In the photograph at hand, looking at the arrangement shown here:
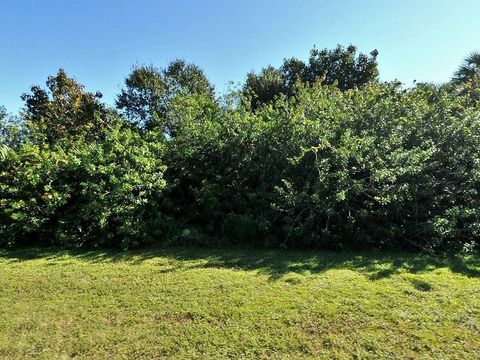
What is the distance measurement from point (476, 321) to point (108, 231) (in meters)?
5.58

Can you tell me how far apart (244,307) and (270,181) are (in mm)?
3387

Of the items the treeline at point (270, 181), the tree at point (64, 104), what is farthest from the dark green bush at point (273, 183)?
the tree at point (64, 104)

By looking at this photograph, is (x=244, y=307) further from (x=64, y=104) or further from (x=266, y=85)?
(x=266, y=85)

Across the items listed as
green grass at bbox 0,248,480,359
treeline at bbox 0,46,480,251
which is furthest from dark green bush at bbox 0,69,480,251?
green grass at bbox 0,248,480,359

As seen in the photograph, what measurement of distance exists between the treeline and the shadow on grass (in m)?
0.34

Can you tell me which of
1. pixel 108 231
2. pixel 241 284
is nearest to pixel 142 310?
pixel 241 284

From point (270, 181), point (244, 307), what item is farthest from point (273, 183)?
point (244, 307)

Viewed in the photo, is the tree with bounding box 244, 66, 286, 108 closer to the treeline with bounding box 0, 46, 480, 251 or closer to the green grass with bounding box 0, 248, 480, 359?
the treeline with bounding box 0, 46, 480, 251

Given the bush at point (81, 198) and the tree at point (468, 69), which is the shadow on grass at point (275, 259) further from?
the tree at point (468, 69)

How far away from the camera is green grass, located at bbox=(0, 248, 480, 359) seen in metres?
3.03

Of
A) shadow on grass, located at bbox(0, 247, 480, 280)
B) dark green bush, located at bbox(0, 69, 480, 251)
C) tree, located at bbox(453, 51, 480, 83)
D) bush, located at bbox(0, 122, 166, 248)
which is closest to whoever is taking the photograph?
shadow on grass, located at bbox(0, 247, 480, 280)

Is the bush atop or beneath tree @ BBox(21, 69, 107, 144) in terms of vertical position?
beneath

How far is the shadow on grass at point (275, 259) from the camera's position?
468 centimetres

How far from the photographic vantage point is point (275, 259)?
5.23 meters
